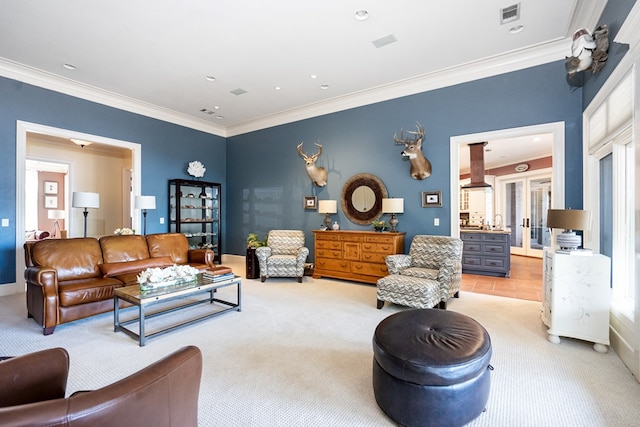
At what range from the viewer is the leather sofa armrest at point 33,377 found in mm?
1163

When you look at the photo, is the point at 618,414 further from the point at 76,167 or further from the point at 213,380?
the point at 76,167

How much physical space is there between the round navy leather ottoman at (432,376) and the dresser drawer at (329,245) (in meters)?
3.50

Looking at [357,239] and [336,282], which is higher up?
[357,239]

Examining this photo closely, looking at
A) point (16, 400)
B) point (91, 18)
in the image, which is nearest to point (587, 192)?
point (16, 400)

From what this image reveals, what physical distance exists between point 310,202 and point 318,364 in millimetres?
4152

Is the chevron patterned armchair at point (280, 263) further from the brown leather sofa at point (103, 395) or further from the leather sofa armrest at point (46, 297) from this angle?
the brown leather sofa at point (103, 395)

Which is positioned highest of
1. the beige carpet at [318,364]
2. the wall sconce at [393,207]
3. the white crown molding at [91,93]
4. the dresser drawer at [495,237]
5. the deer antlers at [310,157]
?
the white crown molding at [91,93]

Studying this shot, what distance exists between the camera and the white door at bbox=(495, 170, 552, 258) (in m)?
8.45

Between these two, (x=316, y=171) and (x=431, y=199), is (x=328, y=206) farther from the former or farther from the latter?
(x=431, y=199)

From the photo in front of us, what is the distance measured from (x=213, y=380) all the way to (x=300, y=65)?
4.16 m

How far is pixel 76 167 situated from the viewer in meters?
7.39

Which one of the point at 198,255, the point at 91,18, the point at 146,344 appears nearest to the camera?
the point at 146,344

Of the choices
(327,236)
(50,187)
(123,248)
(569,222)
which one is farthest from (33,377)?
(50,187)

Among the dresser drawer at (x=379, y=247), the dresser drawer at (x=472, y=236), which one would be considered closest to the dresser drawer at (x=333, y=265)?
the dresser drawer at (x=379, y=247)
